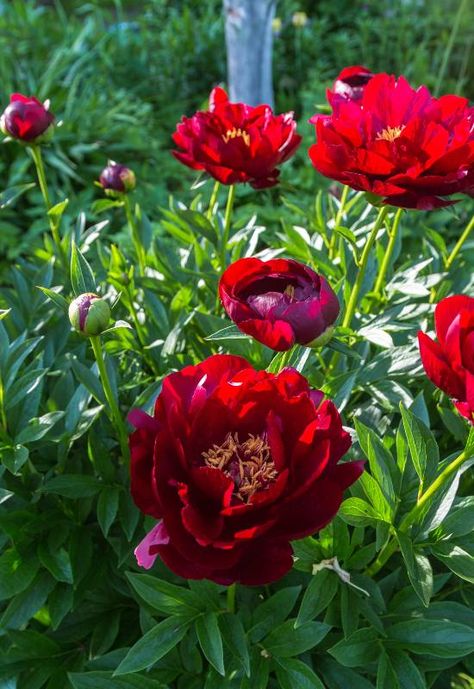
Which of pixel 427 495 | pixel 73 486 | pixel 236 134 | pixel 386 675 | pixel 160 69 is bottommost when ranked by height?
pixel 160 69

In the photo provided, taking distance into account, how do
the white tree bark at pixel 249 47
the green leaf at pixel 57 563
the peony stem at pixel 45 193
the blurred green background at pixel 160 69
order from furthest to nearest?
the blurred green background at pixel 160 69 → the white tree bark at pixel 249 47 → the peony stem at pixel 45 193 → the green leaf at pixel 57 563

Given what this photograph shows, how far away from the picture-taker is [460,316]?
27.8 inches

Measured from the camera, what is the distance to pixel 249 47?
2633 millimetres

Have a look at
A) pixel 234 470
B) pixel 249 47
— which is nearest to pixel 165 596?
pixel 234 470

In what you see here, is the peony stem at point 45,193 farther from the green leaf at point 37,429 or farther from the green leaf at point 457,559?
the green leaf at point 457,559

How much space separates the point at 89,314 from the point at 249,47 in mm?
2081

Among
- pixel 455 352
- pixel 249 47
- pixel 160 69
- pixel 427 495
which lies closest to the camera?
pixel 455 352

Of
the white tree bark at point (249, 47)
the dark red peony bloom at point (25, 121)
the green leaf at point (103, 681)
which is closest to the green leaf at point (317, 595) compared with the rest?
the green leaf at point (103, 681)

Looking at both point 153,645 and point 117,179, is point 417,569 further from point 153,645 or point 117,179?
point 117,179

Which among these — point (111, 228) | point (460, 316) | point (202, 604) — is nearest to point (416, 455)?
point (460, 316)

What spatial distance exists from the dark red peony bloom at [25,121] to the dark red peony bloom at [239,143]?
21 cm

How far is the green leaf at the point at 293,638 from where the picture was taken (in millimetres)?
880

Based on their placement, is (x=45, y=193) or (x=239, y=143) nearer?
(x=239, y=143)

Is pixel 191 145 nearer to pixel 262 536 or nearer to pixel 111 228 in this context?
pixel 262 536
